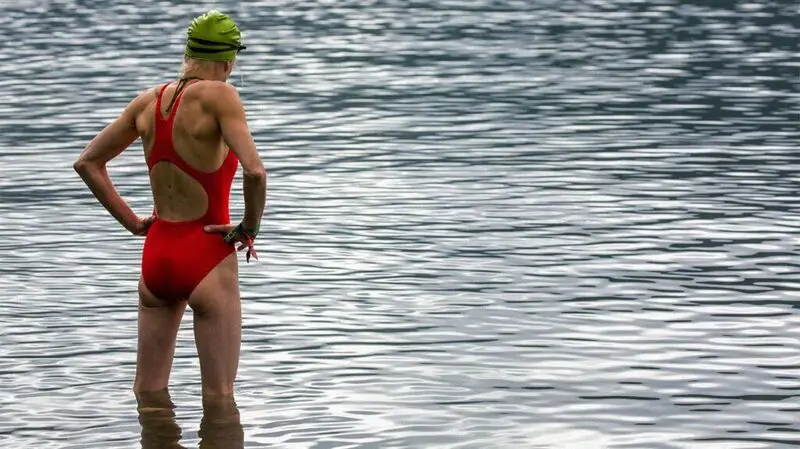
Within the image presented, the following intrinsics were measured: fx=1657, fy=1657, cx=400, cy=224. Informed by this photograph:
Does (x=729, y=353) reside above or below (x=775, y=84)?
above

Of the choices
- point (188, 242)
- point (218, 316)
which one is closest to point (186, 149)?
point (188, 242)

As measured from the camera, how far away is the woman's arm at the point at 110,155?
28.5ft

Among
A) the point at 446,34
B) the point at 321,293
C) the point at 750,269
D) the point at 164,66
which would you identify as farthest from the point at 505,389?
the point at 446,34

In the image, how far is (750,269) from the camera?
13898 mm

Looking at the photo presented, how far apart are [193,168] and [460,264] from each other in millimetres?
6036

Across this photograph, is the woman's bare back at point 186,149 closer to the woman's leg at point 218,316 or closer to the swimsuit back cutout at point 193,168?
the swimsuit back cutout at point 193,168

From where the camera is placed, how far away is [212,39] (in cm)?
852

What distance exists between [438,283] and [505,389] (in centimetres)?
336

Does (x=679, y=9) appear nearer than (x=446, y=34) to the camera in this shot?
No

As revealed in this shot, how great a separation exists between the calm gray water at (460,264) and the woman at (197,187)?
0.74 metres

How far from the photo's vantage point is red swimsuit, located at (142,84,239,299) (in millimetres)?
8594

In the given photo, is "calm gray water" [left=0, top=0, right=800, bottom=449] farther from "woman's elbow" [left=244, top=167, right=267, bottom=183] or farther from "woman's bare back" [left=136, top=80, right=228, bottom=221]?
"woman's elbow" [left=244, top=167, right=267, bottom=183]

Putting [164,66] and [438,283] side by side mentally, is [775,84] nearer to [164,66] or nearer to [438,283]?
[164,66]

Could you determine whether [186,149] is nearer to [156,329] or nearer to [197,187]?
[197,187]
